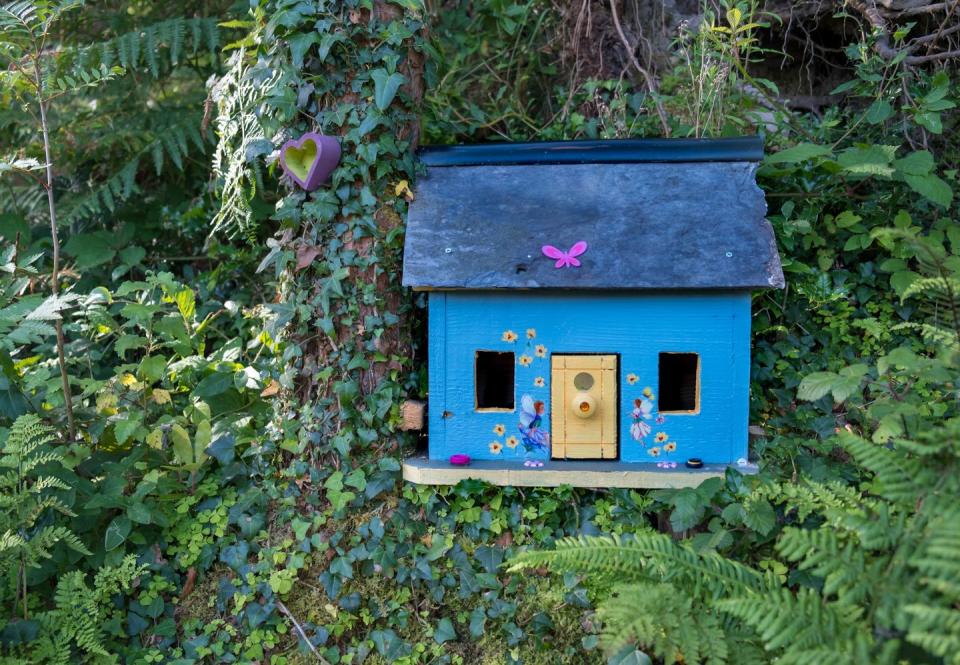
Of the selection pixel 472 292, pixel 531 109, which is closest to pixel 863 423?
pixel 472 292

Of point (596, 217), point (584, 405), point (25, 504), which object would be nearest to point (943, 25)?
point (596, 217)

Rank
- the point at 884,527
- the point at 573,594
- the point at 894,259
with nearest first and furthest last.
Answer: the point at 884,527, the point at 573,594, the point at 894,259

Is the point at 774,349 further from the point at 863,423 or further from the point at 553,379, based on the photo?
the point at 553,379

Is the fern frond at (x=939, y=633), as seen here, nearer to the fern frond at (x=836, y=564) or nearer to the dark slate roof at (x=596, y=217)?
the fern frond at (x=836, y=564)

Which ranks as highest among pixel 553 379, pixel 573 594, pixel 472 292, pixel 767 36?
pixel 767 36

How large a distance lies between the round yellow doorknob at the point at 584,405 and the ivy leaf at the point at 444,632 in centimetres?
89

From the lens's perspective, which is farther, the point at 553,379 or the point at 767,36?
the point at 767,36

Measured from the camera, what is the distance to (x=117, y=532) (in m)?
3.01

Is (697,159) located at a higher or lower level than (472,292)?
higher

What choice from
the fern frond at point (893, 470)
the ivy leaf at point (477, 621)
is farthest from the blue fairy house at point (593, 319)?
the fern frond at point (893, 470)

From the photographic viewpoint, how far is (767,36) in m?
4.57

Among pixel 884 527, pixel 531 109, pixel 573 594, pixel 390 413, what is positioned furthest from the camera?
pixel 531 109

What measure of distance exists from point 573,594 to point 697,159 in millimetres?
1696

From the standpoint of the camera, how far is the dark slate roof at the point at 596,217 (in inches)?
111
